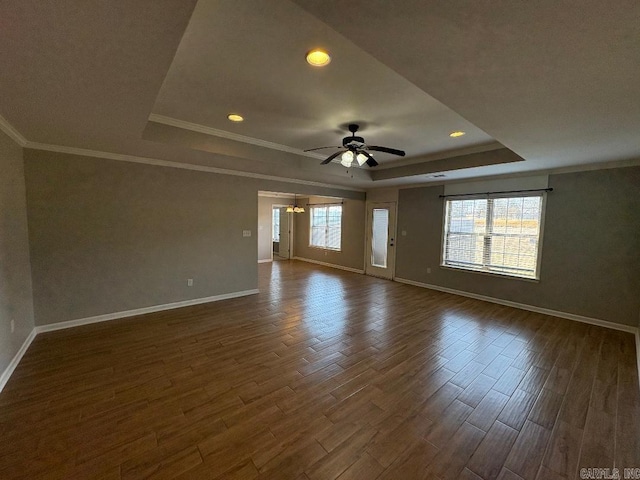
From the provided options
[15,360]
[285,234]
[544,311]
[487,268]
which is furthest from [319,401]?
[285,234]

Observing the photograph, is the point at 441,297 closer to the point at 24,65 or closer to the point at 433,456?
the point at 433,456

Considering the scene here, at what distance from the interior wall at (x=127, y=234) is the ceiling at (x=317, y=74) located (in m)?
0.42

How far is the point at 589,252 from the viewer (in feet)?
13.4

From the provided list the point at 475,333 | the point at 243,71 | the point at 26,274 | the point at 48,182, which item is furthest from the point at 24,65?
the point at 475,333

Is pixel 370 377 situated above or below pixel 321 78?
below

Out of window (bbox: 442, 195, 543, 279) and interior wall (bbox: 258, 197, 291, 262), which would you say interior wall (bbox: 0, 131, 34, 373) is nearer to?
interior wall (bbox: 258, 197, 291, 262)

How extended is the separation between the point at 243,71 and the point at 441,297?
5185 mm

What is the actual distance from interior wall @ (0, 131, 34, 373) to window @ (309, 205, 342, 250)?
6.70m

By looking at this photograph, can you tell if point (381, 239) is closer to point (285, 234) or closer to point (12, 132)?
point (285, 234)

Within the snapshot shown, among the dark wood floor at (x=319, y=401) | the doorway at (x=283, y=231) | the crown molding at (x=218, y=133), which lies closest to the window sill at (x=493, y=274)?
the dark wood floor at (x=319, y=401)

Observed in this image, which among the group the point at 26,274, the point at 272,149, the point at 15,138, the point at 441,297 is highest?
the point at 272,149

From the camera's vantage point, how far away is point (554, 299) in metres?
4.42

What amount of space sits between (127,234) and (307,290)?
3393mm

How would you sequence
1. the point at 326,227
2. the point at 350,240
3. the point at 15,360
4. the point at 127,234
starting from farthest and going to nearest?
the point at 326,227 < the point at 350,240 < the point at 127,234 < the point at 15,360
